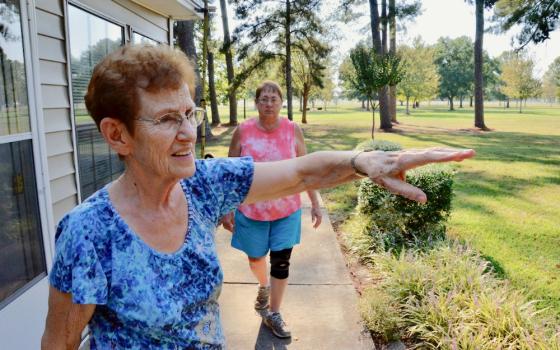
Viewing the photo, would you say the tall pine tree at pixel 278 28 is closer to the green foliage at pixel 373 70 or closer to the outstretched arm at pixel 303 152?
the green foliage at pixel 373 70

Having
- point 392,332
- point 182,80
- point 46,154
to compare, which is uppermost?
point 182,80

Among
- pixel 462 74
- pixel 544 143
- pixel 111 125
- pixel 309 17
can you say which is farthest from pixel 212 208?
pixel 462 74

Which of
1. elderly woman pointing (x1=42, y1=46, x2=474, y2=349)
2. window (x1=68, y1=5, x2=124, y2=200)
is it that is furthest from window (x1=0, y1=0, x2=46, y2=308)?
elderly woman pointing (x1=42, y1=46, x2=474, y2=349)

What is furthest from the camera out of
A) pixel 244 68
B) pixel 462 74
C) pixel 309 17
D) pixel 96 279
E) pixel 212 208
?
pixel 462 74

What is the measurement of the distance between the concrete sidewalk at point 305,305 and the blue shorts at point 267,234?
2.13 ft

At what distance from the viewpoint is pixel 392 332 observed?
343 centimetres

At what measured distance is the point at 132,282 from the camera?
1262mm

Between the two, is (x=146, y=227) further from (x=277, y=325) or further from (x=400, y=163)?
(x=277, y=325)

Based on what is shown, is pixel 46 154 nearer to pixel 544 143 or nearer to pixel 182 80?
pixel 182 80

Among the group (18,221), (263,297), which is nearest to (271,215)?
(263,297)

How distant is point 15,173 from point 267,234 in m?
1.72

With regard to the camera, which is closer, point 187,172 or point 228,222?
point 187,172

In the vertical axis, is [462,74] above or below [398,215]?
above

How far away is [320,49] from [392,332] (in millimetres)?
22416
